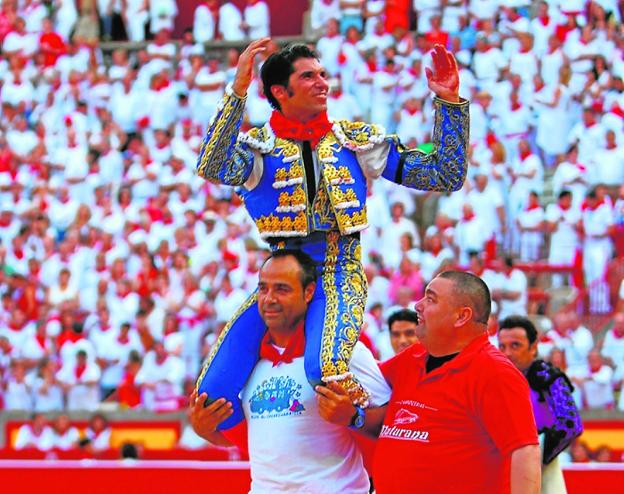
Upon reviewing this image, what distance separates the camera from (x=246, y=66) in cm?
476

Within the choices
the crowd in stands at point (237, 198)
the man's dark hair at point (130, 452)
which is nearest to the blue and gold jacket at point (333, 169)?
the crowd in stands at point (237, 198)

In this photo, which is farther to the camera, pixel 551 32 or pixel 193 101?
pixel 193 101

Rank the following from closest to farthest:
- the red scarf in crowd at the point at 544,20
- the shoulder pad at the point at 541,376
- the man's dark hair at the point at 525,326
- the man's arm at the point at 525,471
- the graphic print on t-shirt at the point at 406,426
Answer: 1. the man's arm at the point at 525,471
2. the graphic print on t-shirt at the point at 406,426
3. the shoulder pad at the point at 541,376
4. the man's dark hair at the point at 525,326
5. the red scarf in crowd at the point at 544,20

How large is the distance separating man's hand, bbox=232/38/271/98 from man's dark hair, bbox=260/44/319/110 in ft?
0.72

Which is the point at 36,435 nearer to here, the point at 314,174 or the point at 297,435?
the point at 297,435

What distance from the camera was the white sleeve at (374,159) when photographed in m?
5.05

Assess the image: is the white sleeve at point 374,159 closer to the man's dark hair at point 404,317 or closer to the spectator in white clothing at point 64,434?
the man's dark hair at point 404,317

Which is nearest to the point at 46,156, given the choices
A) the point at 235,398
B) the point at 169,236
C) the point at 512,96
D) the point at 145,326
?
the point at 169,236

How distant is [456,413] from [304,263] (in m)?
0.70

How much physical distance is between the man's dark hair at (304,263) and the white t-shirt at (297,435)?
0.28m

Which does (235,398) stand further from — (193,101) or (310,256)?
(193,101)

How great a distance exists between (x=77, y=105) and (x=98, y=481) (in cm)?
824

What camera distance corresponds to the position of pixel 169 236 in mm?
13555

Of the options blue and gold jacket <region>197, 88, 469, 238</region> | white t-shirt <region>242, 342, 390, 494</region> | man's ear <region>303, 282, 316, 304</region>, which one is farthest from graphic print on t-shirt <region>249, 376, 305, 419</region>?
blue and gold jacket <region>197, 88, 469, 238</region>
